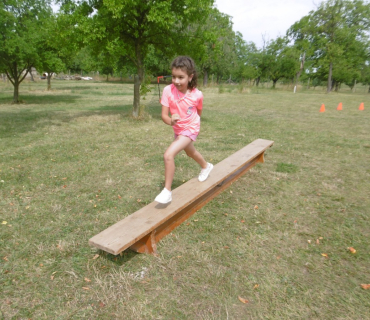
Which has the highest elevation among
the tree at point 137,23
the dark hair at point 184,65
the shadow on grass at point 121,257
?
the tree at point 137,23

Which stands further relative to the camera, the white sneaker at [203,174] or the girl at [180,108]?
the white sneaker at [203,174]

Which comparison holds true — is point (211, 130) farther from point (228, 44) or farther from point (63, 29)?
point (228, 44)

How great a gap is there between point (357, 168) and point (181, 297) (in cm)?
514

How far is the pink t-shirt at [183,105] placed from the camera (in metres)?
3.09

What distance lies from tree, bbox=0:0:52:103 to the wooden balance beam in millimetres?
15078

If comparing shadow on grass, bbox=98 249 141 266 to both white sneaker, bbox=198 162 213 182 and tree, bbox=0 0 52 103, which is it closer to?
white sneaker, bbox=198 162 213 182

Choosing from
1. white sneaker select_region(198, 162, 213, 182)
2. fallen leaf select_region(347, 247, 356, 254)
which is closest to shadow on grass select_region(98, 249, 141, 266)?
white sneaker select_region(198, 162, 213, 182)

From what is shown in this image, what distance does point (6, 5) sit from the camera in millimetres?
14719

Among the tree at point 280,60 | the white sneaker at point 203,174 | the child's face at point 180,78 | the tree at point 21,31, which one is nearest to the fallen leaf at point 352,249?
the white sneaker at point 203,174

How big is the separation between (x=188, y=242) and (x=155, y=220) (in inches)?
24.3

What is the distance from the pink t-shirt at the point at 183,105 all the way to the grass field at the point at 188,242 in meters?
1.28

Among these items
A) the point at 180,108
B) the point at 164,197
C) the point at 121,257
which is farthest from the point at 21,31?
the point at 121,257

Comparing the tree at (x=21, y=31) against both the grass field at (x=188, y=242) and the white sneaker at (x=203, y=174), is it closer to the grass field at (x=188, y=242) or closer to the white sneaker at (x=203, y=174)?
the grass field at (x=188, y=242)

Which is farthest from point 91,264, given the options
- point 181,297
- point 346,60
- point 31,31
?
point 346,60
